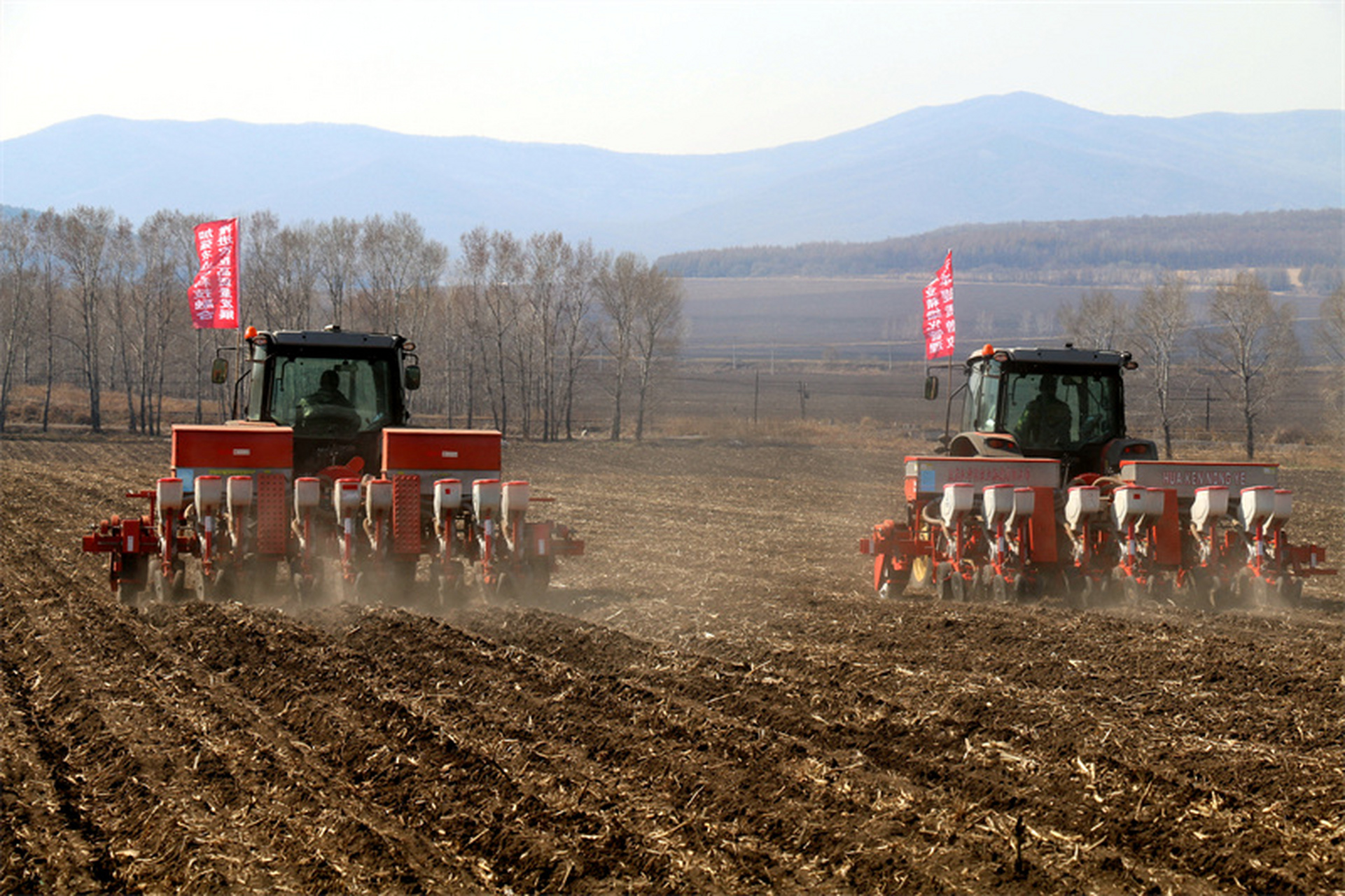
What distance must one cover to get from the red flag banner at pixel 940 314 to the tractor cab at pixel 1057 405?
5963 mm

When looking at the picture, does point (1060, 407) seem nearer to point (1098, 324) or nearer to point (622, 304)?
point (1098, 324)

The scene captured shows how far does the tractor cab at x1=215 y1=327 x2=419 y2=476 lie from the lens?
40.2ft

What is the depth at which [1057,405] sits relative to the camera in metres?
12.6

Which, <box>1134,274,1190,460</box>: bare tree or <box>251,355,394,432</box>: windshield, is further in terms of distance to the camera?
<box>1134,274,1190,460</box>: bare tree

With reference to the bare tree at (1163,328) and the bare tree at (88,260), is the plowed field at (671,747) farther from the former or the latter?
the bare tree at (88,260)

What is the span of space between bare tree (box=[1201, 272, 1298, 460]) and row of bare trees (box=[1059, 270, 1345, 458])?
3 cm

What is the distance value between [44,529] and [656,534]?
28.2ft

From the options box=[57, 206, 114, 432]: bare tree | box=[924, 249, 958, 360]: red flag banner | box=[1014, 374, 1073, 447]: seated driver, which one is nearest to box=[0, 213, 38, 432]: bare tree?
box=[57, 206, 114, 432]: bare tree

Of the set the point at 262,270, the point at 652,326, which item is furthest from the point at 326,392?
the point at 262,270

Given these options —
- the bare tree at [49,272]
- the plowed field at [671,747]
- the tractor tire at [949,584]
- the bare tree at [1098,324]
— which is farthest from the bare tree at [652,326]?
the plowed field at [671,747]

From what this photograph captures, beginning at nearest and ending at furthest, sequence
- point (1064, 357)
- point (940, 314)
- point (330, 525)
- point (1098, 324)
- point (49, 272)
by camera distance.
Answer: point (330, 525), point (1064, 357), point (940, 314), point (1098, 324), point (49, 272)

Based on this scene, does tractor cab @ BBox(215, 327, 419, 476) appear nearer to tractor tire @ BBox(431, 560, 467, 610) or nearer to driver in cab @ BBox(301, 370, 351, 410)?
driver in cab @ BBox(301, 370, 351, 410)

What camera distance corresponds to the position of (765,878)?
4.58 meters

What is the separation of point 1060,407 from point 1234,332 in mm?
37368
